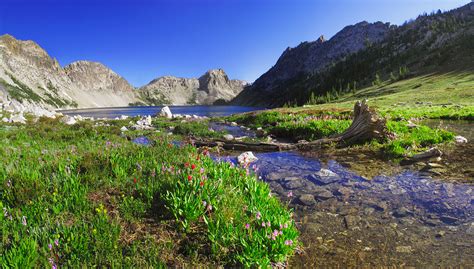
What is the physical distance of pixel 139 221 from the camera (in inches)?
186

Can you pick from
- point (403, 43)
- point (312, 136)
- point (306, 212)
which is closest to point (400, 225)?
point (306, 212)

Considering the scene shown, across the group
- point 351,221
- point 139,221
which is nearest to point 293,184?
point 351,221

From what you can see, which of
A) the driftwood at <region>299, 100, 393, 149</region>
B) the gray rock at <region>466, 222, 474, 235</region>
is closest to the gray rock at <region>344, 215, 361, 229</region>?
the gray rock at <region>466, 222, 474, 235</region>

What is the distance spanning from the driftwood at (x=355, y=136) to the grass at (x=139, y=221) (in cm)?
783

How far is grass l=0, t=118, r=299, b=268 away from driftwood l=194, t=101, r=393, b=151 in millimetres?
7832

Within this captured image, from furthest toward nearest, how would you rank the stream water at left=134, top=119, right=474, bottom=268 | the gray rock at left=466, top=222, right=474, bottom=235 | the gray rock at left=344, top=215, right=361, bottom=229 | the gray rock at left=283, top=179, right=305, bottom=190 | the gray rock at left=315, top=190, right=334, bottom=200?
the gray rock at left=283, top=179, right=305, bottom=190 → the gray rock at left=315, top=190, right=334, bottom=200 → the gray rock at left=344, top=215, right=361, bottom=229 → the gray rock at left=466, top=222, right=474, bottom=235 → the stream water at left=134, top=119, right=474, bottom=268

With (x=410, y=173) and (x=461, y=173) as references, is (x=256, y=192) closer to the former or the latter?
(x=410, y=173)

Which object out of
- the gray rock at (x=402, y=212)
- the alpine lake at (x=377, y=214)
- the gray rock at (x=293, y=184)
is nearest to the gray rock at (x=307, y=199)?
the alpine lake at (x=377, y=214)

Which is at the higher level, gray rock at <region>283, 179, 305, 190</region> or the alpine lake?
gray rock at <region>283, 179, 305, 190</region>

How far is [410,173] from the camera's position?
28.7ft

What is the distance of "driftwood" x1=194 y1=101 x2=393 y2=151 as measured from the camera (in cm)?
1311

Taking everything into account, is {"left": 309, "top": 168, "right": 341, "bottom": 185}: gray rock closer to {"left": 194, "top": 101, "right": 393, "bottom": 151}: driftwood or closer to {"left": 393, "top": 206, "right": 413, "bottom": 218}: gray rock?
{"left": 393, "top": 206, "right": 413, "bottom": 218}: gray rock

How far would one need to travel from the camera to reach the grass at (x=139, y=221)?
150 inches

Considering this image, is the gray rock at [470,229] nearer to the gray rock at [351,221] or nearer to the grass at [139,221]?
the gray rock at [351,221]
